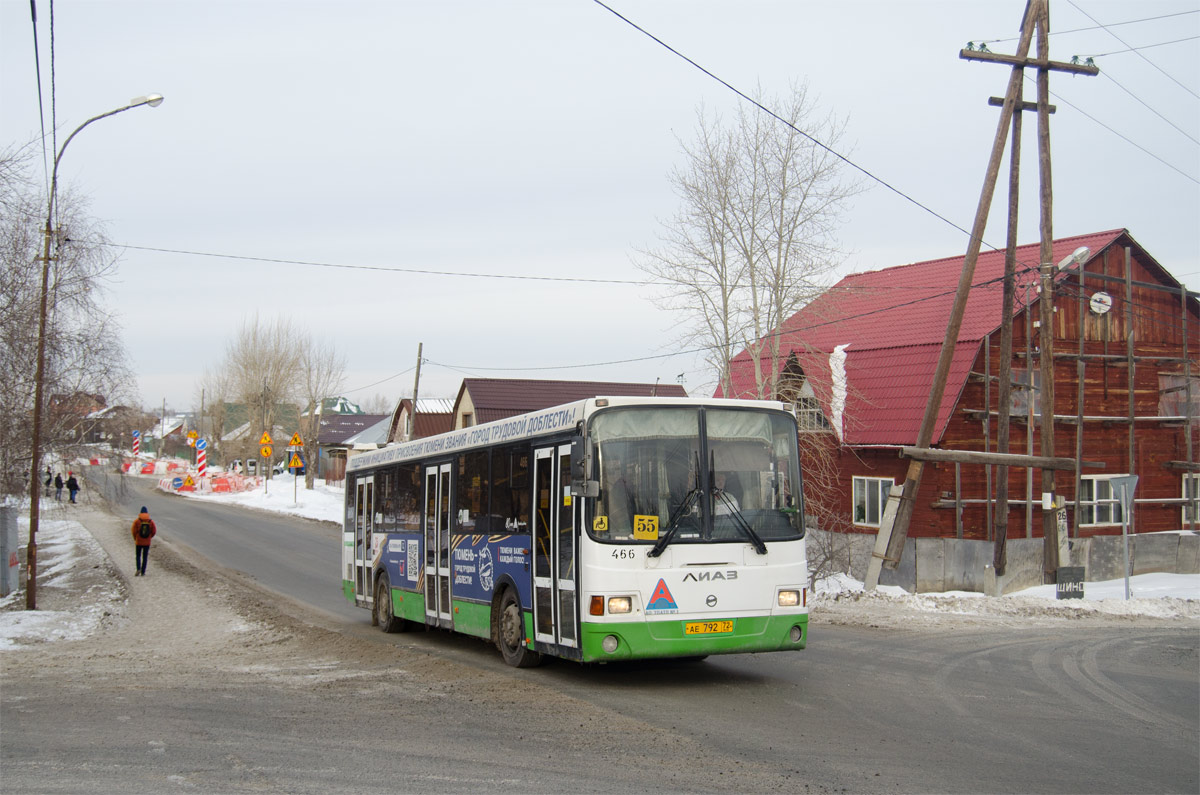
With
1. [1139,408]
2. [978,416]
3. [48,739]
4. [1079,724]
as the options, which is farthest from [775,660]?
[1139,408]

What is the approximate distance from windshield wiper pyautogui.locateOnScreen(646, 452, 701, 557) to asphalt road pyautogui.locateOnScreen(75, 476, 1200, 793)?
138 cm

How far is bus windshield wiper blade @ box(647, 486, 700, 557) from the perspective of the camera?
33.3 ft

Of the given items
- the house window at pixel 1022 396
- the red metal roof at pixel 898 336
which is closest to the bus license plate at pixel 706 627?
the red metal roof at pixel 898 336

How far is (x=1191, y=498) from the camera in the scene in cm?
3084

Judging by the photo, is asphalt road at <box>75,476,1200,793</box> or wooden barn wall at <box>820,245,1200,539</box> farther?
wooden barn wall at <box>820,245,1200,539</box>

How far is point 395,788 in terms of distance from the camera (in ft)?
22.1

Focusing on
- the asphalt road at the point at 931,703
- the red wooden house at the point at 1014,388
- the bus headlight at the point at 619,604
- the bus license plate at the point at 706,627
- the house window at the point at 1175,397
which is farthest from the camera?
the house window at the point at 1175,397

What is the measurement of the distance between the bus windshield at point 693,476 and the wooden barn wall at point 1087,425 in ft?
56.1

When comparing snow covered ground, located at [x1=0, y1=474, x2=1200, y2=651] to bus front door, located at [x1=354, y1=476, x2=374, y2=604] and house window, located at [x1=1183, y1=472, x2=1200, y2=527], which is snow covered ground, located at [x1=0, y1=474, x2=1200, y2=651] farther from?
bus front door, located at [x1=354, y1=476, x2=374, y2=604]

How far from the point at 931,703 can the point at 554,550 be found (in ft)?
12.6

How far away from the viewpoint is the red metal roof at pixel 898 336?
27094mm

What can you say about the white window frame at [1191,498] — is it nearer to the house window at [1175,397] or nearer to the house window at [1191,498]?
the house window at [1191,498]

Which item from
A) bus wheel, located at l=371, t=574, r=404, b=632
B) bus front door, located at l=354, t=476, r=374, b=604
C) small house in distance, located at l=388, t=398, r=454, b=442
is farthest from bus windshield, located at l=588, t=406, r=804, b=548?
small house in distance, located at l=388, t=398, r=454, b=442

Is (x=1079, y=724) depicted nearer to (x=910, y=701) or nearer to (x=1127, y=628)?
(x=910, y=701)
